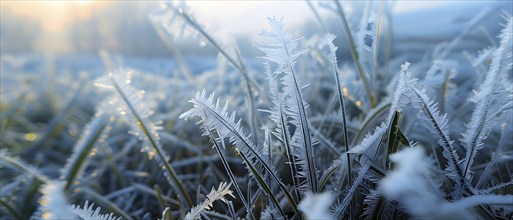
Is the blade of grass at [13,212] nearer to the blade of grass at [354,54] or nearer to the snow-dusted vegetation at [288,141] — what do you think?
the snow-dusted vegetation at [288,141]

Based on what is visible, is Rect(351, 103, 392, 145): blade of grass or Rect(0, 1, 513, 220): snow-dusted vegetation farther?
Rect(351, 103, 392, 145): blade of grass

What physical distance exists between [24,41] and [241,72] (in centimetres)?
433

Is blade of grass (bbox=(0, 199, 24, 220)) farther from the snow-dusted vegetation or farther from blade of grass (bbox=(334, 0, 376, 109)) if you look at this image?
blade of grass (bbox=(334, 0, 376, 109))

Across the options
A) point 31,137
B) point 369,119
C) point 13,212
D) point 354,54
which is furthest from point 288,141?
point 31,137

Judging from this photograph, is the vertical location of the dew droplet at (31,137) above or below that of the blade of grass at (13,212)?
above

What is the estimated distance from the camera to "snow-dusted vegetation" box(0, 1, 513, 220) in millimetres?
395

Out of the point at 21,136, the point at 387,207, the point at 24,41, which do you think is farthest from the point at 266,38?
the point at 24,41

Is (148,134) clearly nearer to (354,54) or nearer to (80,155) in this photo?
(80,155)

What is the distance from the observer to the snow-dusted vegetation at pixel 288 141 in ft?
1.29

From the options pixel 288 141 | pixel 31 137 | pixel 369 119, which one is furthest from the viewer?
pixel 31 137

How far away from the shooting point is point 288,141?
1.46 ft

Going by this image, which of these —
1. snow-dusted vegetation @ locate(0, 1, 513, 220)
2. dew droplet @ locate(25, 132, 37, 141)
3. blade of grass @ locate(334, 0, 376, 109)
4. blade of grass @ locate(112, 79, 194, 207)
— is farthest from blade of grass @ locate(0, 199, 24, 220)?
blade of grass @ locate(334, 0, 376, 109)

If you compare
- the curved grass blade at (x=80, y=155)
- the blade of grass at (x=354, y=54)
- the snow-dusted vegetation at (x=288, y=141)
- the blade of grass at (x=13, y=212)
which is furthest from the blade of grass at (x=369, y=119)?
the blade of grass at (x=13, y=212)

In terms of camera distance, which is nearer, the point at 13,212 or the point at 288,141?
the point at 288,141
